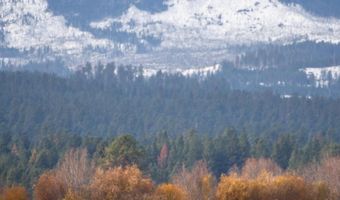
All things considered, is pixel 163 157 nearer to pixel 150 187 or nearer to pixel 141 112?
pixel 150 187

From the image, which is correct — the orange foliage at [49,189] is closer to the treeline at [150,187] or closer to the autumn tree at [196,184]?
the treeline at [150,187]

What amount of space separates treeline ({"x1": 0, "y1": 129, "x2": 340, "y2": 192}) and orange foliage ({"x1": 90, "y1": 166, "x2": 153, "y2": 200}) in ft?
77.1

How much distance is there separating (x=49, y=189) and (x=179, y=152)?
4467 centimetres

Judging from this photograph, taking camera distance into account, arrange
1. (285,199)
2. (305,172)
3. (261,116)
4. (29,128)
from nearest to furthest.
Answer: (285,199) < (305,172) < (29,128) < (261,116)

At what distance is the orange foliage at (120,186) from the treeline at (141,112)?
250 feet

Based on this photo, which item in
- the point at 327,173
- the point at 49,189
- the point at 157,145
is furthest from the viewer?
the point at 157,145

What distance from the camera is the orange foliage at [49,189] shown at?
81.2 m

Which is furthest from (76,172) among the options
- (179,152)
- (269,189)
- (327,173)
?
(179,152)

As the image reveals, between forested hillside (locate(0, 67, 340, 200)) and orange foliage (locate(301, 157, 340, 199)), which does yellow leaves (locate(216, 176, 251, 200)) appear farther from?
orange foliage (locate(301, 157, 340, 199))

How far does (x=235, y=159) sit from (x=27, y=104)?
5957cm

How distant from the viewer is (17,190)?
84750mm

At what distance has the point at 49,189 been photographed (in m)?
81.5

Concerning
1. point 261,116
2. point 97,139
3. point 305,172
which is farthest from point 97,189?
point 261,116

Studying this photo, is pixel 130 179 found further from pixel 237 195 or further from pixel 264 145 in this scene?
pixel 264 145
